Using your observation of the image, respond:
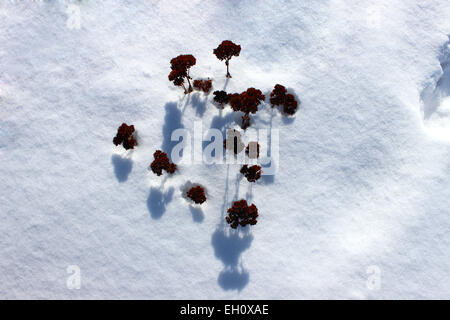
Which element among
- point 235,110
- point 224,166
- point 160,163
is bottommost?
point 160,163

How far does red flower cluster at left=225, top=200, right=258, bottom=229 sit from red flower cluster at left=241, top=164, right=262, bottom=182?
1329 mm

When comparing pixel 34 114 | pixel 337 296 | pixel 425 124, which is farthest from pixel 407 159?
pixel 34 114

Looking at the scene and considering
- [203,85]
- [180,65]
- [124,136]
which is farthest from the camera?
[203,85]

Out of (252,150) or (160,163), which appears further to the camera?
(252,150)

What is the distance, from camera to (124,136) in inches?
739

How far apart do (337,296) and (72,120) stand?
1783 centimetres

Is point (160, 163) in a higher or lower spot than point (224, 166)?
lower

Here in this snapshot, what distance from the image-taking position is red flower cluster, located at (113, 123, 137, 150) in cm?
1881

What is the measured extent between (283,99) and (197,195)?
715 cm

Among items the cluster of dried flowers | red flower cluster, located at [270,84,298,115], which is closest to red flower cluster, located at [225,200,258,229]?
the cluster of dried flowers

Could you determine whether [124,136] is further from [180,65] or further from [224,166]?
[224,166]

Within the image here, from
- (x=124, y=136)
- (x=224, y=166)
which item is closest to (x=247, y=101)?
(x=224, y=166)

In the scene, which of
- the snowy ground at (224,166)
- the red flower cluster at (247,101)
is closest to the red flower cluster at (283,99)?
the snowy ground at (224,166)
